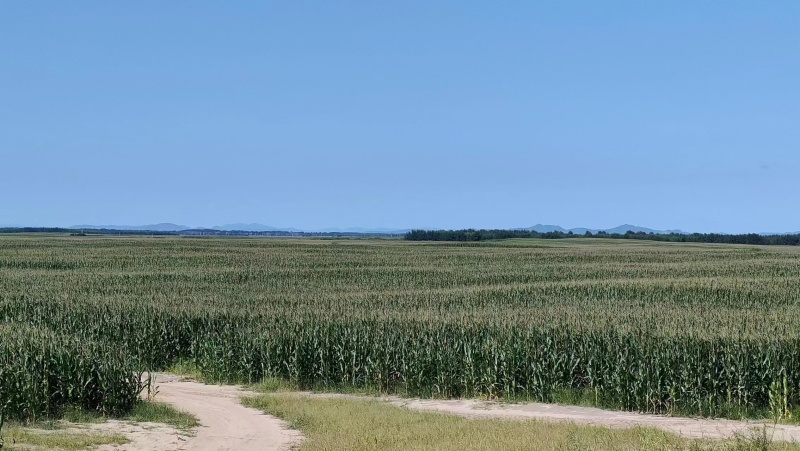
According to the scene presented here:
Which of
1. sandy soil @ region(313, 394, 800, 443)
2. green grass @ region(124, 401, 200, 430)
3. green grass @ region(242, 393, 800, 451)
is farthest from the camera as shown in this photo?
green grass @ region(124, 401, 200, 430)

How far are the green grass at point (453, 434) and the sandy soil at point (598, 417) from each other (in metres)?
1.30

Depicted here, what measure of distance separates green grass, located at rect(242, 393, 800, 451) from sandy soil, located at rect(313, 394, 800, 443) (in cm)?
130

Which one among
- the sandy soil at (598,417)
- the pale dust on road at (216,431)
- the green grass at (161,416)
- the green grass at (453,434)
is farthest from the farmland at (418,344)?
the green grass at (453,434)

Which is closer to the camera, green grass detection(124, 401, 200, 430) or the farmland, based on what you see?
green grass detection(124, 401, 200, 430)

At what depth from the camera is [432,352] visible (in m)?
22.2

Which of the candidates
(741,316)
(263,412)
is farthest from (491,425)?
(741,316)

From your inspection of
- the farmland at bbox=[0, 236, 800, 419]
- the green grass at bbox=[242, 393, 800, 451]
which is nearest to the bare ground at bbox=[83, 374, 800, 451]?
the green grass at bbox=[242, 393, 800, 451]

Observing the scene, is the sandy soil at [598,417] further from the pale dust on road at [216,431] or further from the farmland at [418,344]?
the pale dust on road at [216,431]

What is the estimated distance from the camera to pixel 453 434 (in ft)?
46.4

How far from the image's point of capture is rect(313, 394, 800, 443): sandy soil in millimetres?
15179

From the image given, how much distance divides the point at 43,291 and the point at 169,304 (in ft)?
35.2

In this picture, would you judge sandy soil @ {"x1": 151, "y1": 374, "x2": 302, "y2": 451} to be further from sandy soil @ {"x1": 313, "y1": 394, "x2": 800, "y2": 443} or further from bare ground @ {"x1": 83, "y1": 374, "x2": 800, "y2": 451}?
sandy soil @ {"x1": 313, "y1": 394, "x2": 800, "y2": 443}

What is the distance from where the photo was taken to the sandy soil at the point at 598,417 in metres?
15.2

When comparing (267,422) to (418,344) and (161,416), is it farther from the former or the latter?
(418,344)
